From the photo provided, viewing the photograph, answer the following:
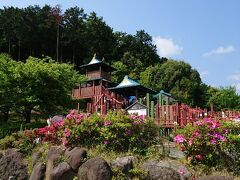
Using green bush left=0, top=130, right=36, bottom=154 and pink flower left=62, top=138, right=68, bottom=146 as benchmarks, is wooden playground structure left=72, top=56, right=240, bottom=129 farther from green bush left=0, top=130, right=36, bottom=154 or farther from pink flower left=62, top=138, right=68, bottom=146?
green bush left=0, top=130, right=36, bottom=154

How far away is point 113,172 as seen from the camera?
9.22m

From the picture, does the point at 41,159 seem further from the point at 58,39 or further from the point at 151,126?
the point at 58,39

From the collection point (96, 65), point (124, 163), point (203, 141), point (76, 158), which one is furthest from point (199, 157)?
point (96, 65)

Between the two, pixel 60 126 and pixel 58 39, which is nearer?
pixel 60 126

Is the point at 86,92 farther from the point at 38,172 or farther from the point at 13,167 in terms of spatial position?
the point at 38,172

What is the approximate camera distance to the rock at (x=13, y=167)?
12.1 meters

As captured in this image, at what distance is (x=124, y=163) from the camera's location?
9375 millimetres

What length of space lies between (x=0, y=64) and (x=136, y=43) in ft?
125

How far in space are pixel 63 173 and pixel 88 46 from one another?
1791 inches

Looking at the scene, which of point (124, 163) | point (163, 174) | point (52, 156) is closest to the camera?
point (163, 174)

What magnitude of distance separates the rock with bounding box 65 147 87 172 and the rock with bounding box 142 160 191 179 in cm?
190

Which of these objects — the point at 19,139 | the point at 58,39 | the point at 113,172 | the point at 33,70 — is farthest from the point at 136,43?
the point at 113,172

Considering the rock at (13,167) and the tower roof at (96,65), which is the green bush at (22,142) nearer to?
the rock at (13,167)

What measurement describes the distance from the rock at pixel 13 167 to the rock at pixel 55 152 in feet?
4.55
